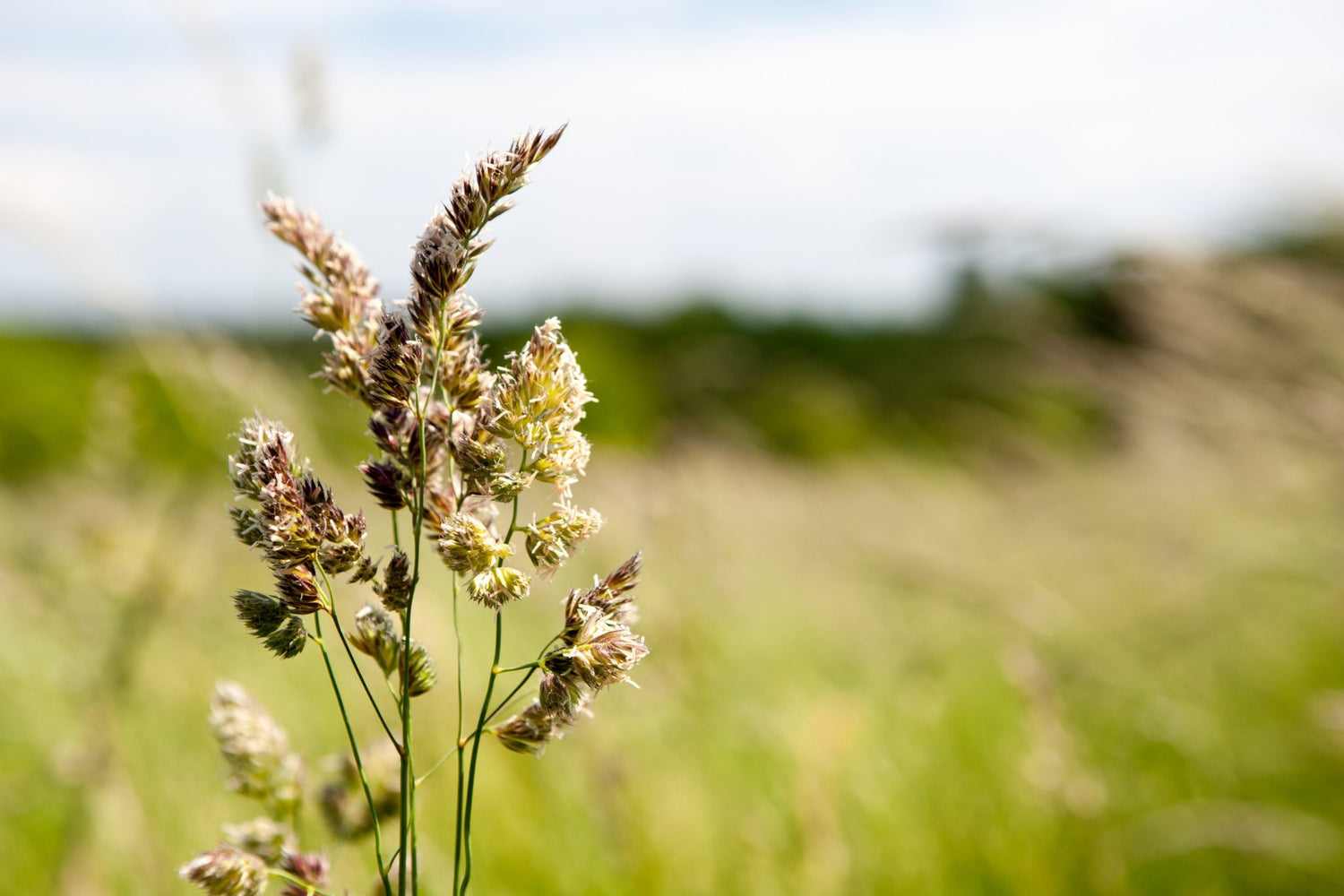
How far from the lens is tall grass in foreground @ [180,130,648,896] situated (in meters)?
0.65

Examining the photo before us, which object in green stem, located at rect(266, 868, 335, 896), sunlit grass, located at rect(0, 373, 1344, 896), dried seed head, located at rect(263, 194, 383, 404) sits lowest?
green stem, located at rect(266, 868, 335, 896)

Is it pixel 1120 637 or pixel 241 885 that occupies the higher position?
pixel 1120 637

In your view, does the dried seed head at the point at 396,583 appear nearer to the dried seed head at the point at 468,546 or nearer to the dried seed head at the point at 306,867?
the dried seed head at the point at 468,546

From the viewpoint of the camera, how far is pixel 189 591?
2.24 meters

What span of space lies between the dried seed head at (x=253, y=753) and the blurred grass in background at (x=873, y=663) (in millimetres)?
252

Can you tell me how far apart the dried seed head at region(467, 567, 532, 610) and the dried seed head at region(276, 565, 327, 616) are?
0.11 m

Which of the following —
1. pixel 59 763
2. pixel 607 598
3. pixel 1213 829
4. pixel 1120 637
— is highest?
pixel 1120 637

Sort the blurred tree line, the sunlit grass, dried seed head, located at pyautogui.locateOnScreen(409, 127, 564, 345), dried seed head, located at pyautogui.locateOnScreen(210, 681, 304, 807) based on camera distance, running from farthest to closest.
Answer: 1. the blurred tree line
2. the sunlit grass
3. dried seed head, located at pyautogui.locateOnScreen(210, 681, 304, 807)
4. dried seed head, located at pyautogui.locateOnScreen(409, 127, 564, 345)

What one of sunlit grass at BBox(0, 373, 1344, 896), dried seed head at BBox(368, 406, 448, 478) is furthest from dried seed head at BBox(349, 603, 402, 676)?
sunlit grass at BBox(0, 373, 1344, 896)

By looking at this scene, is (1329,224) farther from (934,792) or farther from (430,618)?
(430,618)

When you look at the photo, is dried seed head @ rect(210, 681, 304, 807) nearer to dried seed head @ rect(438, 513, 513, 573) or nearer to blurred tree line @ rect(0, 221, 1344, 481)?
blurred tree line @ rect(0, 221, 1344, 481)

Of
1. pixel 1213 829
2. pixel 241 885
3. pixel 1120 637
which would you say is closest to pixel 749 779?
pixel 1213 829

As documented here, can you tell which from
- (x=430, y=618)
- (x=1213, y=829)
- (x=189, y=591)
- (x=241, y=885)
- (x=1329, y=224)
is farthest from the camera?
(x=1329, y=224)

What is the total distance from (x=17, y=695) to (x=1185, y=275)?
3.64 metres
